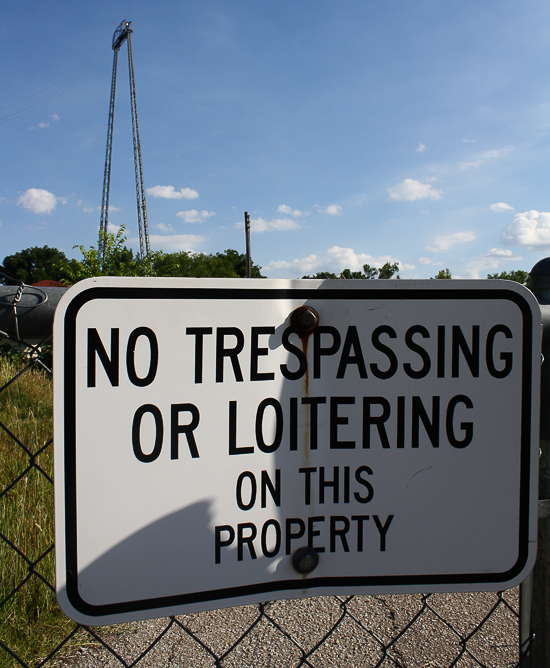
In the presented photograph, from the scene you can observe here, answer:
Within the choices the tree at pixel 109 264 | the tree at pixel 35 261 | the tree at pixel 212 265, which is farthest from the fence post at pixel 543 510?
the tree at pixel 35 261

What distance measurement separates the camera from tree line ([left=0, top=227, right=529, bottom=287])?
38.0ft

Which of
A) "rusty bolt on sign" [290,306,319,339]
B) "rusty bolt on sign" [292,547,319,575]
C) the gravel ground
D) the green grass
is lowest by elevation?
the gravel ground

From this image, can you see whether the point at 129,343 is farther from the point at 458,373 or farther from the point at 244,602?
the point at 458,373

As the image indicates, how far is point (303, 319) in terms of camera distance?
98 cm

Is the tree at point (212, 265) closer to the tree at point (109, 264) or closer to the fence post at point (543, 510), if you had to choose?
the tree at point (109, 264)

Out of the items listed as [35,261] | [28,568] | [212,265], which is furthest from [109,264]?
[35,261]

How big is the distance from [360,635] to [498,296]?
1822 millimetres

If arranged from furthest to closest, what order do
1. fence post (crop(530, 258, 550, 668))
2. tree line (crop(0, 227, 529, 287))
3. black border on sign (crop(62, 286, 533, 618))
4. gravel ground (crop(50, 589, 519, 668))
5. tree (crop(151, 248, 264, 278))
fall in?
tree (crop(151, 248, 264, 278)) < tree line (crop(0, 227, 529, 287)) < gravel ground (crop(50, 589, 519, 668)) < fence post (crop(530, 258, 550, 668)) < black border on sign (crop(62, 286, 533, 618))

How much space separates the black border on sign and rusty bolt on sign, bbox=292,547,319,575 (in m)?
0.02

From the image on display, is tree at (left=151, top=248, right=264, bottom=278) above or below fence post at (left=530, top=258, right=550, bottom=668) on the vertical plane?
above

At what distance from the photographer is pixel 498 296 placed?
1059 millimetres

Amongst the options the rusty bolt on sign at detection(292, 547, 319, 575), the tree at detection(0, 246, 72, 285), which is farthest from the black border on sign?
the tree at detection(0, 246, 72, 285)

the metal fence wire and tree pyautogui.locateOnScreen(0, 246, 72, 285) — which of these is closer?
the metal fence wire

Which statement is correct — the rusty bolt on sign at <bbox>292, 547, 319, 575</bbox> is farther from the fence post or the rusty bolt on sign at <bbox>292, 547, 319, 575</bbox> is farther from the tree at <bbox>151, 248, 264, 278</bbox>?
the tree at <bbox>151, 248, 264, 278</bbox>
